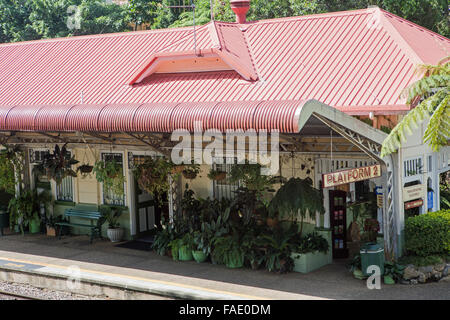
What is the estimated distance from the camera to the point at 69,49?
20.2 m

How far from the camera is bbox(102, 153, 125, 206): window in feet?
57.7

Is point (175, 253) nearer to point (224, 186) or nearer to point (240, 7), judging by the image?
point (224, 186)

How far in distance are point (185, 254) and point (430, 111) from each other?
6.41 meters

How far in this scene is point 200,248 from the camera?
582 inches

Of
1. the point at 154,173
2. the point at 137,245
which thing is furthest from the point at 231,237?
the point at 137,245

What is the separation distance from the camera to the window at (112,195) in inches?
692

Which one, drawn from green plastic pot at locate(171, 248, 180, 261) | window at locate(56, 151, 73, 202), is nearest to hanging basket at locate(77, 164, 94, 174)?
window at locate(56, 151, 73, 202)

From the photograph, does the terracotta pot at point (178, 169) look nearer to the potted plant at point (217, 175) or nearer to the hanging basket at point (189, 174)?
the hanging basket at point (189, 174)

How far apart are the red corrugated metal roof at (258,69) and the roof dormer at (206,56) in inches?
3.0

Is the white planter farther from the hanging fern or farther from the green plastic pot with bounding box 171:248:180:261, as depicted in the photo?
the hanging fern

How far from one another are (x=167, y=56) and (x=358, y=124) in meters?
6.25

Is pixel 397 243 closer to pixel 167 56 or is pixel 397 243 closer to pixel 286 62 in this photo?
pixel 286 62

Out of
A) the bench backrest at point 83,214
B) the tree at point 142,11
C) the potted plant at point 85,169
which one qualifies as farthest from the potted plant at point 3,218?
the tree at point 142,11
